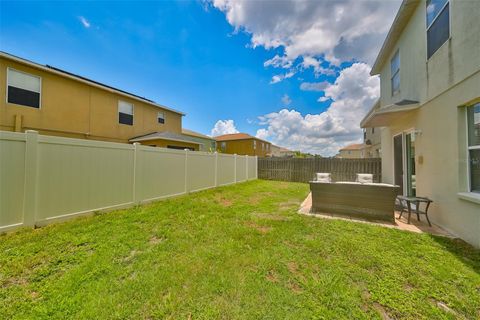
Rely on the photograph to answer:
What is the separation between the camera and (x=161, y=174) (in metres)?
6.70

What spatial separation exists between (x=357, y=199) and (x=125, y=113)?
1417 centimetres

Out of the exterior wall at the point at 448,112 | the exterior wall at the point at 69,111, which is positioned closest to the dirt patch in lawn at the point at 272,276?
the exterior wall at the point at 448,112

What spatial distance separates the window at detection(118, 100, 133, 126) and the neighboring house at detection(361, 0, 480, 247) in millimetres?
14015

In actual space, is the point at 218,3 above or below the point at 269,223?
above

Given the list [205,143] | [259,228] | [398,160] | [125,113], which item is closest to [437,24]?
[398,160]

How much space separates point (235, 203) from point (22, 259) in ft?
17.1

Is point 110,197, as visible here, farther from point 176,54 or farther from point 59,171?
point 176,54

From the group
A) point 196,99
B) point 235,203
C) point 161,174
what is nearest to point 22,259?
point 161,174

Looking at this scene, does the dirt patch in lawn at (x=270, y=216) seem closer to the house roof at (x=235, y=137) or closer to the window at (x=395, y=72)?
the window at (x=395, y=72)

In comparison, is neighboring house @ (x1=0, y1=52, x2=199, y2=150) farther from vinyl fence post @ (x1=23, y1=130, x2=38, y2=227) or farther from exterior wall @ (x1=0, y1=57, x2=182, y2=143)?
vinyl fence post @ (x1=23, y1=130, x2=38, y2=227)

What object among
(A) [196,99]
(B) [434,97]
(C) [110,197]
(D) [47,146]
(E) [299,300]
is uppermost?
(A) [196,99]

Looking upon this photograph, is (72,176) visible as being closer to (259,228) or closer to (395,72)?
(259,228)

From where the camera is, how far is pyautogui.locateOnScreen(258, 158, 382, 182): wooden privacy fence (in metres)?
11.4

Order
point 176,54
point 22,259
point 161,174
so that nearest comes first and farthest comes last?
point 22,259, point 161,174, point 176,54
